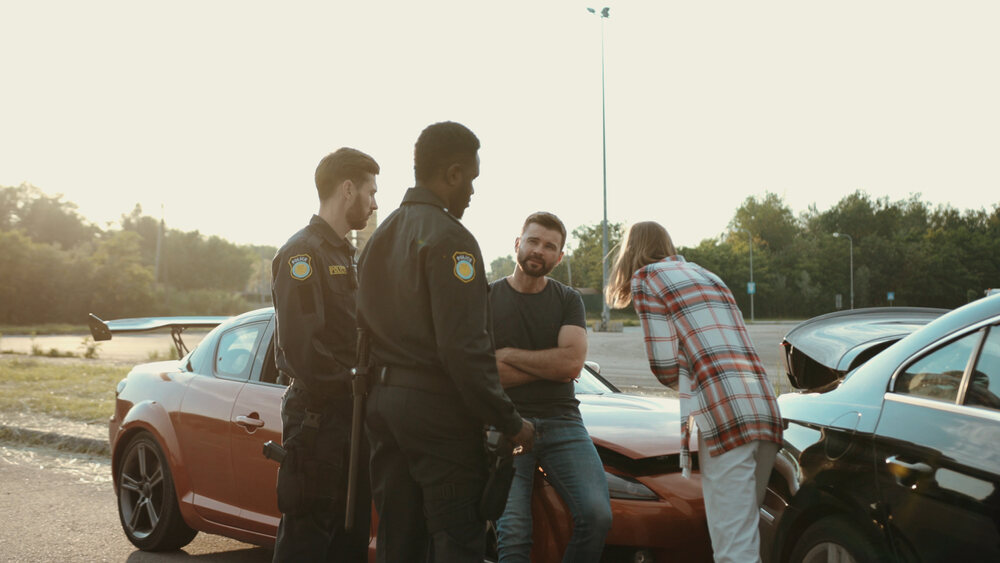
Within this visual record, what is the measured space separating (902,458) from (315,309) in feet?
6.93

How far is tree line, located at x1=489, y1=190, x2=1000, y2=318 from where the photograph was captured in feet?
239

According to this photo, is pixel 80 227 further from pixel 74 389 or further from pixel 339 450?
pixel 339 450

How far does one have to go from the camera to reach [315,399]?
11.2 feet

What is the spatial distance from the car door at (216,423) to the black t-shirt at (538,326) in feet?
5.46

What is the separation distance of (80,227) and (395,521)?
9492 cm

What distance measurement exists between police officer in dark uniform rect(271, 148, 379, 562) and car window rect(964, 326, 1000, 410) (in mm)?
2087

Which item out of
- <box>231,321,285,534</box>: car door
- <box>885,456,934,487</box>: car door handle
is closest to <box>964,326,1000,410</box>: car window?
<box>885,456,934,487</box>: car door handle

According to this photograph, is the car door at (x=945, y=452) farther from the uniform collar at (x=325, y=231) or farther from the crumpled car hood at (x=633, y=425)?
the uniform collar at (x=325, y=231)

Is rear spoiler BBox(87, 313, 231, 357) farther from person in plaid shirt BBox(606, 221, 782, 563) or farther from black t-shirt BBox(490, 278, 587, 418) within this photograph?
person in plaid shirt BBox(606, 221, 782, 563)

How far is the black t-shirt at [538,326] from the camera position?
3777 millimetres

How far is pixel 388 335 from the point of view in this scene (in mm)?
2699

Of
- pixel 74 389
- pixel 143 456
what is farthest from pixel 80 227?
pixel 143 456

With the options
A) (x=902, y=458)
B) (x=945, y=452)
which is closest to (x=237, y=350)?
(x=902, y=458)

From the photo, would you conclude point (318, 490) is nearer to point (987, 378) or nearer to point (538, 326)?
point (538, 326)
